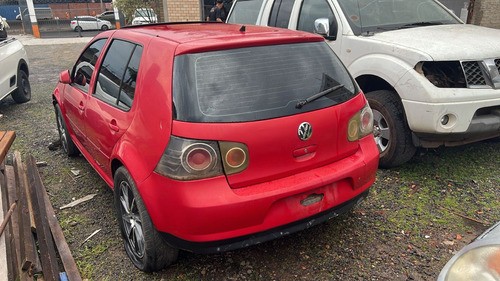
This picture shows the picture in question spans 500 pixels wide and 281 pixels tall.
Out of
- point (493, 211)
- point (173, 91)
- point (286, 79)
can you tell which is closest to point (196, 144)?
point (173, 91)

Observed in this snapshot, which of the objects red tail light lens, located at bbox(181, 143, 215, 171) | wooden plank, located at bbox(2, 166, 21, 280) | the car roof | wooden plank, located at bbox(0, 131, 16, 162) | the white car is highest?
the car roof

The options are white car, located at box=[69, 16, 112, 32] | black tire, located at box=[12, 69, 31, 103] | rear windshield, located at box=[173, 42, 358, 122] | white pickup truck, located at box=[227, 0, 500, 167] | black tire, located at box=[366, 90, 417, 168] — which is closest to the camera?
rear windshield, located at box=[173, 42, 358, 122]

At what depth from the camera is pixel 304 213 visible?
243 centimetres

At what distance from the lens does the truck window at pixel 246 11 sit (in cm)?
559

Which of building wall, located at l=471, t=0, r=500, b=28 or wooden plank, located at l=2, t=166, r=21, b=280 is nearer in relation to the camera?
wooden plank, located at l=2, t=166, r=21, b=280

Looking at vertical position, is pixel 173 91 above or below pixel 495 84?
above

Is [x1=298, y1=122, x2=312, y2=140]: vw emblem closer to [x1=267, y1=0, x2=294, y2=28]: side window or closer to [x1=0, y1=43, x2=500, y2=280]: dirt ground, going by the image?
[x1=0, y1=43, x2=500, y2=280]: dirt ground

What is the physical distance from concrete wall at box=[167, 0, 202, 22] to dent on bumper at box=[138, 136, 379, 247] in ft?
32.9

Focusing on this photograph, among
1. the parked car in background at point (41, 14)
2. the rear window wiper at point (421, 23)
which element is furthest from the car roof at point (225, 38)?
the parked car in background at point (41, 14)

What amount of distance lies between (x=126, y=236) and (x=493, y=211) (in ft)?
9.90

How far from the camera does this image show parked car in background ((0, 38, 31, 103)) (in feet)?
21.7

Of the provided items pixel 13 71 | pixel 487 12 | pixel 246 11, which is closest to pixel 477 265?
pixel 246 11

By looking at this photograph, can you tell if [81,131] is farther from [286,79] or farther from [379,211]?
[379,211]

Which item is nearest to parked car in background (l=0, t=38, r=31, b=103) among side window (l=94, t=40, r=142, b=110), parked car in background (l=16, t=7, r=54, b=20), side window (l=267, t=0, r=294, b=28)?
side window (l=94, t=40, r=142, b=110)
